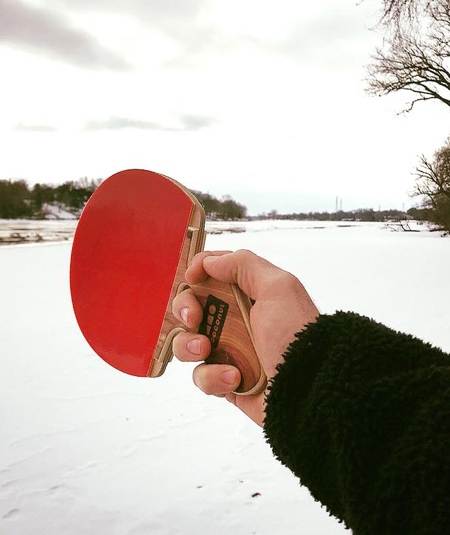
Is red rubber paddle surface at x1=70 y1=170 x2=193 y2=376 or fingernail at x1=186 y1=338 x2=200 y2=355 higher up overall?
red rubber paddle surface at x1=70 y1=170 x2=193 y2=376

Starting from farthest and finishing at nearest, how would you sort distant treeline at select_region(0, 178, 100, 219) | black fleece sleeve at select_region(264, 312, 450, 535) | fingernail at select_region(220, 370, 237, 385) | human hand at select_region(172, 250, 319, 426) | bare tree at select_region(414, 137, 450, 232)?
distant treeline at select_region(0, 178, 100, 219)
bare tree at select_region(414, 137, 450, 232)
fingernail at select_region(220, 370, 237, 385)
human hand at select_region(172, 250, 319, 426)
black fleece sleeve at select_region(264, 312, 450, 535)

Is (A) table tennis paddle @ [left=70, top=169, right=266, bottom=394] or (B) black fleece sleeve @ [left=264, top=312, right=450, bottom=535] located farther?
(A) table tennis paddle @ [left=70, top=169, right=266, bottom=394]

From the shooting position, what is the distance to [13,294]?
6371mm

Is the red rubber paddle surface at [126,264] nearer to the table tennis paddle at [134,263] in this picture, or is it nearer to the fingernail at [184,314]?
the table tennis paddle at [134,263]

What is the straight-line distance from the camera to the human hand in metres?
1.15

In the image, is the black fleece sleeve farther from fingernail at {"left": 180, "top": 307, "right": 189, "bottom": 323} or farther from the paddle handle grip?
fingernail at {"left": 180, "top": 307, "right": 189, "bottom": 323}

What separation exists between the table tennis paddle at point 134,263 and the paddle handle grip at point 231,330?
12 cm

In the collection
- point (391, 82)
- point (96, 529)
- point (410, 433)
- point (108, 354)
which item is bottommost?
point (96, 529)

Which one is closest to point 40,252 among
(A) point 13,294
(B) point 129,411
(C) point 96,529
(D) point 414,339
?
(A) point 13,294

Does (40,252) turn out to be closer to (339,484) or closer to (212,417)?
(212,417)

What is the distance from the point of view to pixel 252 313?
1283 mm

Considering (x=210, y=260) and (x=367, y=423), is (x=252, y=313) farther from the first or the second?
(x=367, y=423)

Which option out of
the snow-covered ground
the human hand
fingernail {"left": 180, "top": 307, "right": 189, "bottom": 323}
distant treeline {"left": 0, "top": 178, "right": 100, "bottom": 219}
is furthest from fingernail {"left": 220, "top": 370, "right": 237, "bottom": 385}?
distant treeline {"left": 0, "top": 178, "right": 100, "bottom": 219}

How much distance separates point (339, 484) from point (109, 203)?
1.15 metres
